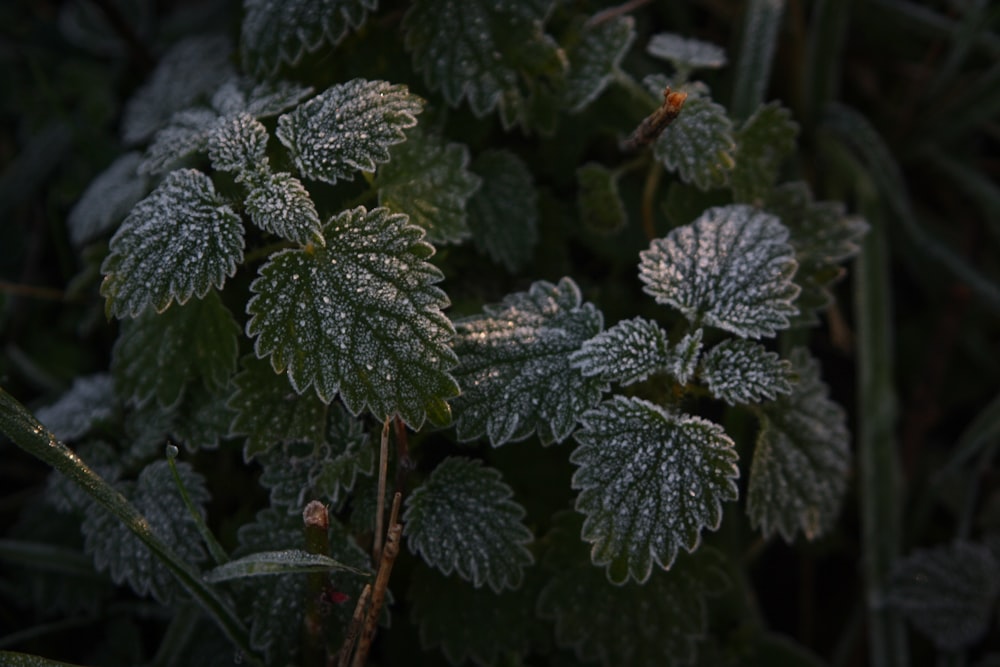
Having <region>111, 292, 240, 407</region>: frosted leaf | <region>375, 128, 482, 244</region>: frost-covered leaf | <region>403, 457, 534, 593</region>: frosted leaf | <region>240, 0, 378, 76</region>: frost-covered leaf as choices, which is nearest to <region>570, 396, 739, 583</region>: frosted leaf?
<region>403, 457, 534, 593</region>: frosted leaf

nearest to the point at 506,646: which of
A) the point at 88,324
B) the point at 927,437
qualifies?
the point at 88,324

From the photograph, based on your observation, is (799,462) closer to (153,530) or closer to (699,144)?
(699,144)

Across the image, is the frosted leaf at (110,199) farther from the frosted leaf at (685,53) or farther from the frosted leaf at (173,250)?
the frosted leaf at (685,53)

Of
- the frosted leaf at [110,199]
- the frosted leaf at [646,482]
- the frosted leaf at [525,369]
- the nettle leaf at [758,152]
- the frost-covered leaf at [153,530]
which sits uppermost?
the nettle leaf at [758,152]

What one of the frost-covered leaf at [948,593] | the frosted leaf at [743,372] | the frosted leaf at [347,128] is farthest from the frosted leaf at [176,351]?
the frost-covered leaf at [948,593]

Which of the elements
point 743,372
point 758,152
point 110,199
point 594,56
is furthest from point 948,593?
point 110,199

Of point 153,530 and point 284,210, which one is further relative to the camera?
point 153,530
